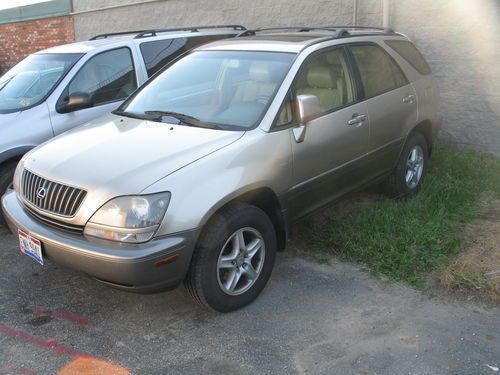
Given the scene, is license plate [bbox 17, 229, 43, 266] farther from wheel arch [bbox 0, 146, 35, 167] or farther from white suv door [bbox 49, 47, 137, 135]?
white suv door [bbox 49, 47, 137, 135]

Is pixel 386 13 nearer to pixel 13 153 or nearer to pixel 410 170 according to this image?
pixel 410 170

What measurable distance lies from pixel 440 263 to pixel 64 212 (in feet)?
9.10

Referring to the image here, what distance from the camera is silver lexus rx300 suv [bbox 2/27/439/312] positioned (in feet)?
10.0

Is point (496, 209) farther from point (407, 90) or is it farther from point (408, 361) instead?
point (408, 361)

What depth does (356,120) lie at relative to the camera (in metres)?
4.36

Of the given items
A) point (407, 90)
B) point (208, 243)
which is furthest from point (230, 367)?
point (407, 90)

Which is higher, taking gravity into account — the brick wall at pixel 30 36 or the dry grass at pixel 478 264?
the brick wall at pixel 30 36

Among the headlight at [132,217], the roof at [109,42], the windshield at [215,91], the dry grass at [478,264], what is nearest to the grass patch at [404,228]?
the dry grass at [478,264]

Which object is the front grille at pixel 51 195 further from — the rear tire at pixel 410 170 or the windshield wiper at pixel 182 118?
the rear tire at pixel 410 170

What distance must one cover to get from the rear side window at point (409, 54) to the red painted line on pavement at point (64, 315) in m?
3.70

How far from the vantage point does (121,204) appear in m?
3.03

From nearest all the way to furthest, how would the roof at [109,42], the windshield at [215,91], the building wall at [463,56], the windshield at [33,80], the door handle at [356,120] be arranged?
the windshield at [215,91], the door handle at [356,120], the windshield at [33,80], the roof at [109,42], the building wall at [463,56]

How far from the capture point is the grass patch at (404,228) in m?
4.14

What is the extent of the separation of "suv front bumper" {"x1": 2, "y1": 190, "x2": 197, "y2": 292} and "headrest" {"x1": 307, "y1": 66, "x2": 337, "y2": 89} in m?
1.71
